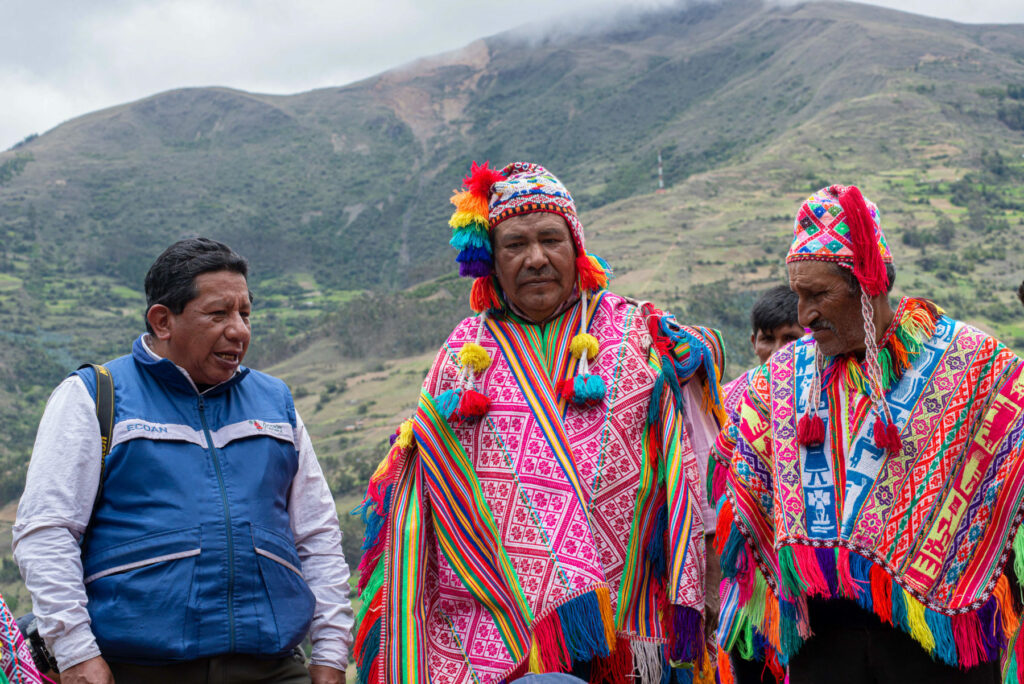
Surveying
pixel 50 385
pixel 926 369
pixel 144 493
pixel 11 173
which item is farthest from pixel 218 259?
pixel 11 173

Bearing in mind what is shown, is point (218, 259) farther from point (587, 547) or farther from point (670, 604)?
point (670, 604)

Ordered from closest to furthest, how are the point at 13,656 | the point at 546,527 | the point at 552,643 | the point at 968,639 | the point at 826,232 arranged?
the point at 13,656, the point at 968,639, the point at 826,232, the point at 552,643, the point at 546,527

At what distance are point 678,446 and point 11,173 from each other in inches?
3703

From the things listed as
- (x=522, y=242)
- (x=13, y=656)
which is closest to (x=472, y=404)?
(x=522, y=242)

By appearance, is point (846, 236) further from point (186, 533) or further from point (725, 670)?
point (186, 533)

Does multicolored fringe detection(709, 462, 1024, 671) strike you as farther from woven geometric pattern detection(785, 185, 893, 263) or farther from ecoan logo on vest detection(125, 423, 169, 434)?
ecoan logo on vest detection(125, 423, 169, 434)

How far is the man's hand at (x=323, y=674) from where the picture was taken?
277 centimetres

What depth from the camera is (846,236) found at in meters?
2.68

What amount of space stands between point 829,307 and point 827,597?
2.61ft

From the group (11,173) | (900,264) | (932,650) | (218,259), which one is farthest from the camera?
(11,173)

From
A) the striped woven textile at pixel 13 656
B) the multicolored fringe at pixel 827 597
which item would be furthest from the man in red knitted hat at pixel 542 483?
the striped woven textile at pixel 13 656

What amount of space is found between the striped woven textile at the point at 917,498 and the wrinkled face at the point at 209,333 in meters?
1.60

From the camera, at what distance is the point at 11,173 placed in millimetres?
84500

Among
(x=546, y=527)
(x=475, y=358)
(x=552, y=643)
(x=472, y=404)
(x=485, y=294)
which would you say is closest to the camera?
(x=552, y=643)
